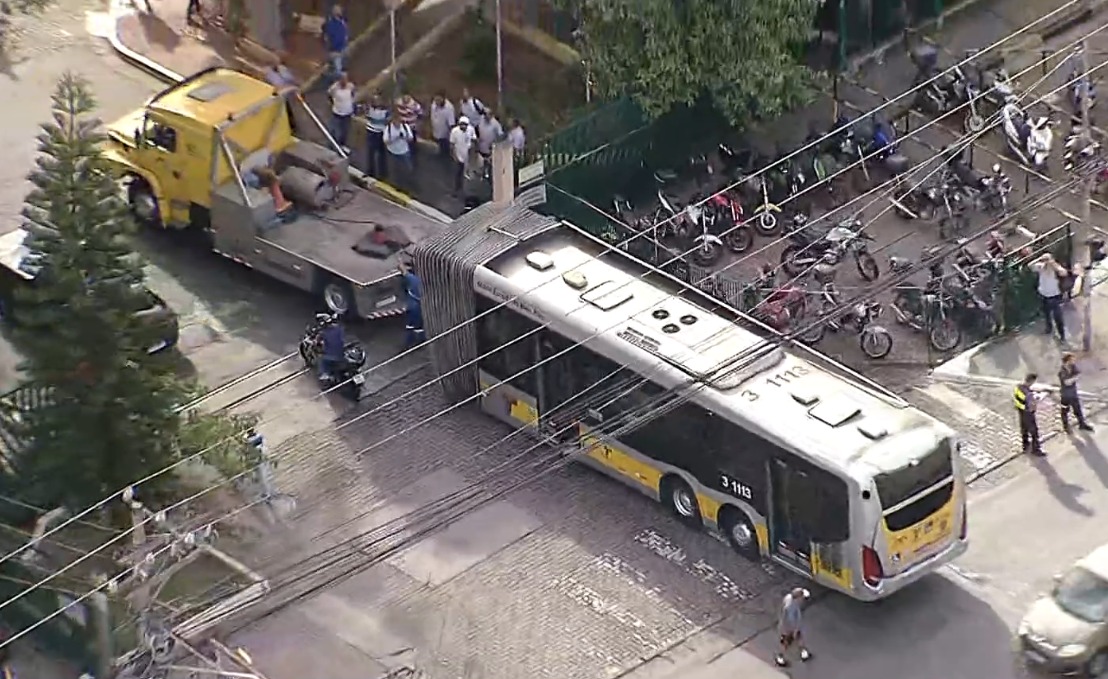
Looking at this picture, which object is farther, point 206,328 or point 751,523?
point 206,328

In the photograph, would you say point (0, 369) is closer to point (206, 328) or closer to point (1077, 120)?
point (206, 328)

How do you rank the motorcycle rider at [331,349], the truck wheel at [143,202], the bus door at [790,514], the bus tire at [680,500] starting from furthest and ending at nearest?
the truck wheel at [143,202]
the motorcycle rider at [331,349]
the bus tire at [680,500]
the bus door at [790,514]

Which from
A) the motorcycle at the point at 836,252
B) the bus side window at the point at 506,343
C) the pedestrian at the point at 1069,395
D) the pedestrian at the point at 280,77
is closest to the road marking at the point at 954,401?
the pedestrian at the point at 1069,395

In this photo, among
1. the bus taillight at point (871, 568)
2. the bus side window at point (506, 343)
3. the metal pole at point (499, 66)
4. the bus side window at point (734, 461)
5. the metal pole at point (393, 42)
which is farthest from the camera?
the metal pole at point (393, 42)

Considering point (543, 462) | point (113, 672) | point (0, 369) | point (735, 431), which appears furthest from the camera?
point (0, 369)

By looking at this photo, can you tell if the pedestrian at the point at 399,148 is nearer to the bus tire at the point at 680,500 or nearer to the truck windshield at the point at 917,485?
the bus tire at the point at 680,500

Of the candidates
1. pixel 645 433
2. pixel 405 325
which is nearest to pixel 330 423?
pixel 405 325
